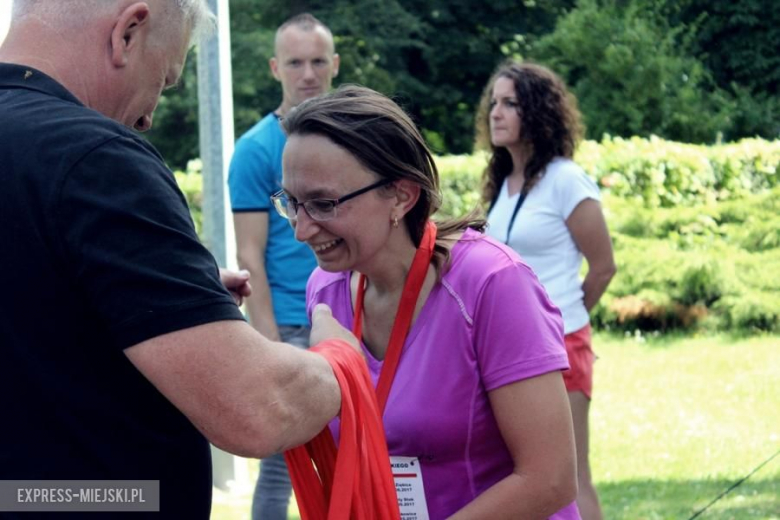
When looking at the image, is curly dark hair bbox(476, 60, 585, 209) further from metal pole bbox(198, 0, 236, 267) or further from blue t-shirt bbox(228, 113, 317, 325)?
metal pole bbox(198, 0, 236, 267)

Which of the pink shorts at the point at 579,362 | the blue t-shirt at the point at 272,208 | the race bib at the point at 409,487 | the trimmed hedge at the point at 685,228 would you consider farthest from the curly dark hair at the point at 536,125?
the trimmed hedge at the point at 685,228

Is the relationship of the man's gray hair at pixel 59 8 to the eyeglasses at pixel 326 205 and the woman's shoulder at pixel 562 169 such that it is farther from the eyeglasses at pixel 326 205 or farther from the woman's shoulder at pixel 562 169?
the woman's shoulder at pixel 562 169

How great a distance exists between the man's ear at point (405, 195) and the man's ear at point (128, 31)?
2.29 ft

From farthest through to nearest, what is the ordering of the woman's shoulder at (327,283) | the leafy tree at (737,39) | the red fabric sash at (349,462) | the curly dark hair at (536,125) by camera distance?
the leafy tree at (737,39) → the curly dark hair at (536,125) → the woman's shoulder at (327,283) → the red fabric sash at (349,462)

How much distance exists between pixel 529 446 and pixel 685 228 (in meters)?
11.4

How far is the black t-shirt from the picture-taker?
1.72 m

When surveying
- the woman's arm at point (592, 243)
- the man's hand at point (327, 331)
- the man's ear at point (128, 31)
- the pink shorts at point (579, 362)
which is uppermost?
the man's ear at point (128, 31)

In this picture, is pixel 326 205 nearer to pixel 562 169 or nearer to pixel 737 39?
pixel 562 169

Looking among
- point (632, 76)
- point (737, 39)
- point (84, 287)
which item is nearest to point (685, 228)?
point (632, 76)

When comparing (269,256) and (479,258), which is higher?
(479,258)

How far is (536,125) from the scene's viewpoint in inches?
197

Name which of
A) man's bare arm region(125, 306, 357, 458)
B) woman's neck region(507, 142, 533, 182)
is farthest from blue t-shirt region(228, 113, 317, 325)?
man's bare arm region(125, 306, 357, 458)

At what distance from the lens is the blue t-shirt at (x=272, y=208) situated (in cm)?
502

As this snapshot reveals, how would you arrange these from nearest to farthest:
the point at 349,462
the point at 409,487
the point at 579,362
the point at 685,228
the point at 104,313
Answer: the point at 104,313 → the point at 349,462 → the point at 409,487 → the point at 579,362 → the point at 685,228
